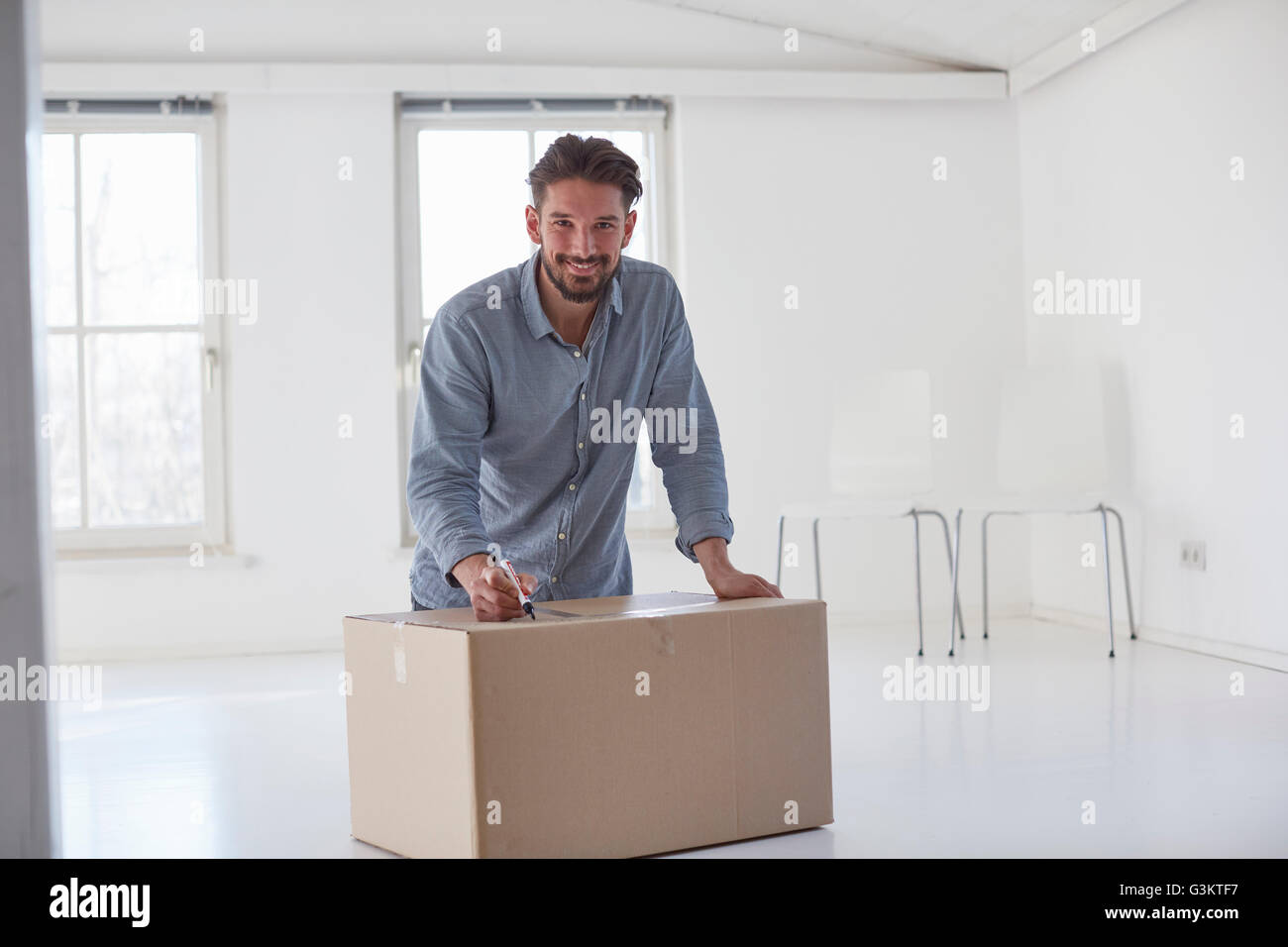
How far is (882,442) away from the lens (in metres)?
4.15

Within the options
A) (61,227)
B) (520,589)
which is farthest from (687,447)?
(61,227)

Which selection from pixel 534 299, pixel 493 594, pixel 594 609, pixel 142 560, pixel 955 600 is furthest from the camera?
pixel 142 560

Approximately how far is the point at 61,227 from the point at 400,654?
3.37 m

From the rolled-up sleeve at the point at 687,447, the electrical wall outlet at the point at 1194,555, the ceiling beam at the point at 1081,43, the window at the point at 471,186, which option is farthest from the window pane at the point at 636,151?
the rolled-up sleeve at the point at 687,447

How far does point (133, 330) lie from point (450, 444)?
119 inches

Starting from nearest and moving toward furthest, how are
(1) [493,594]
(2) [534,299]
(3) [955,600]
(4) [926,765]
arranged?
(1) [493,594] < (2) [534,299] < (4) [926,765] < (3) [955,600]

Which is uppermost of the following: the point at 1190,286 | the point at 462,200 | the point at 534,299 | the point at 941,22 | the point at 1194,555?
the point at 941,22

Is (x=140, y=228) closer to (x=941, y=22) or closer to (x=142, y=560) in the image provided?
(x=142, y=560)

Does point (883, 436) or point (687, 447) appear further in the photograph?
point (883, 436)

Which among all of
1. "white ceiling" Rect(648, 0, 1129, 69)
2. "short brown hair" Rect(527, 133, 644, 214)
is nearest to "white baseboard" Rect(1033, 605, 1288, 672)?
"white ceiling" Rect(648, 0, 1129, 69)

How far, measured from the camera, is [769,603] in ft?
5.88

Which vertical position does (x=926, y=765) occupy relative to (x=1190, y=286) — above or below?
below

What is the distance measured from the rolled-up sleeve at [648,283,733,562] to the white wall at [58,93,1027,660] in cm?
258
